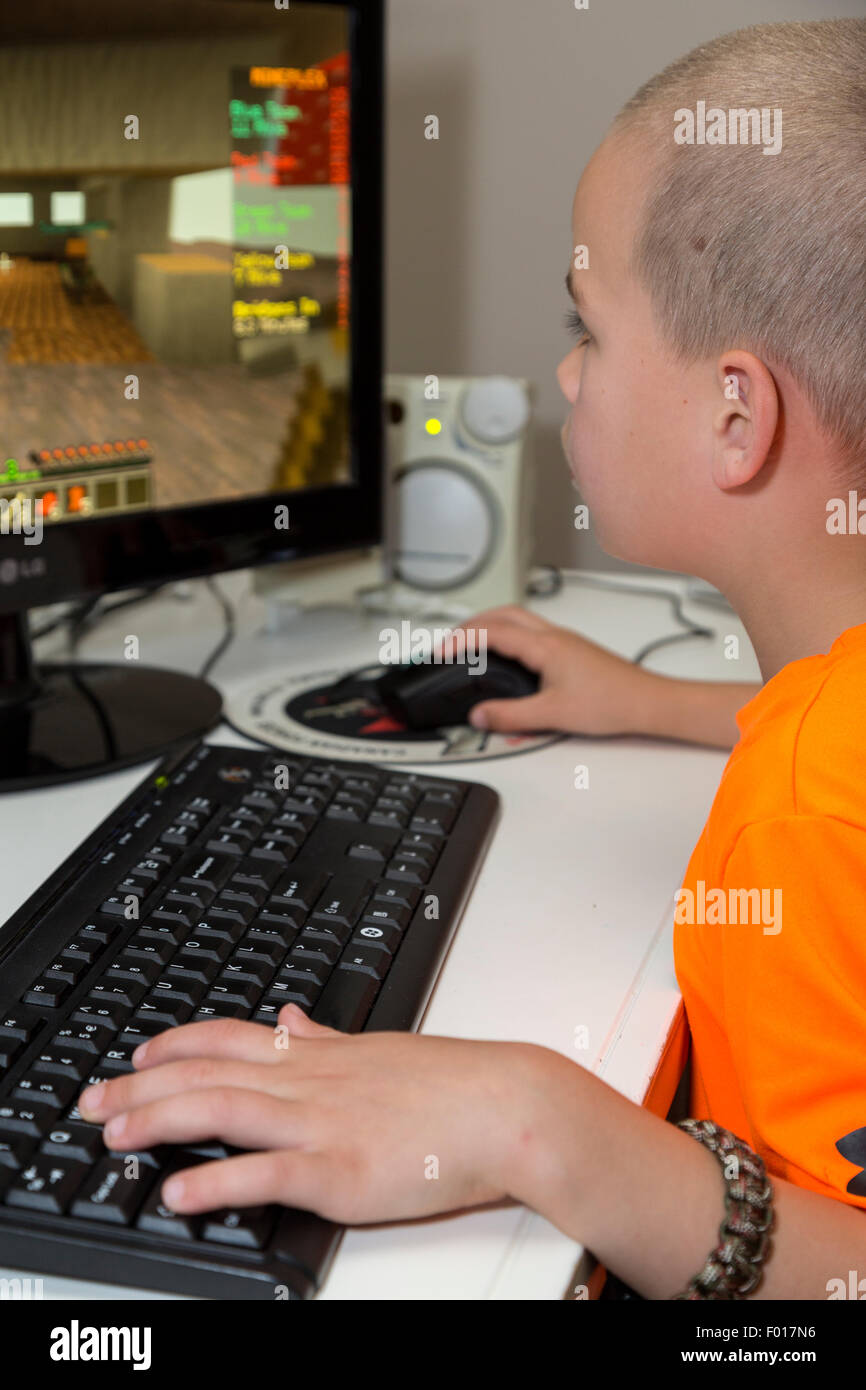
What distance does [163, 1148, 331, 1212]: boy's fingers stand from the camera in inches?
15.1

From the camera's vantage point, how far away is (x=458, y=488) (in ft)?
3.64

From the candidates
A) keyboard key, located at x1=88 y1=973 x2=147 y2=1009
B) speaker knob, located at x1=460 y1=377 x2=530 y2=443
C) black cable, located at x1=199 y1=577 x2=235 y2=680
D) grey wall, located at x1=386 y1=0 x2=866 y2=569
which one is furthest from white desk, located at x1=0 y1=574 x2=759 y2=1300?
grey wall, located at x1=386 y1=0 x2=866 y2=569

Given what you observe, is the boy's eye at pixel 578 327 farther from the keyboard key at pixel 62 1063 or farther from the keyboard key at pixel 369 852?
the keyboard key at pixel 62 1063

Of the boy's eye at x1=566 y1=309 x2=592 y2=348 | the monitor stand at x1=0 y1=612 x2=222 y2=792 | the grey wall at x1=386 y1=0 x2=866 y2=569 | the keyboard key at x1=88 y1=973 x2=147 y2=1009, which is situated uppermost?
the grey wall at x1=386 y1=0 x2=866 y2=569

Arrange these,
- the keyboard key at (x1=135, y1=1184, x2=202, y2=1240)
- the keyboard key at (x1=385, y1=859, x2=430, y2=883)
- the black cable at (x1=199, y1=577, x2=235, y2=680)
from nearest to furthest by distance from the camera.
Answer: the keyboard key at (x1=135, y1=1184, x2=202, y2=1240) < the keyboard key at (x1=385, y1=859, x2=430, y2=883) < the black cable at (x1=199, y1=577, x2=235, y2=680)

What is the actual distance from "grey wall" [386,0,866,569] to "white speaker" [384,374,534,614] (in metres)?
0.22

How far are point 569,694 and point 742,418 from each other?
293 mm

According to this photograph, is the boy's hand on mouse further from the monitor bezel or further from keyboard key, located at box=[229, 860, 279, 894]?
keyboard key, located at box=[229, 860, 279, 894]

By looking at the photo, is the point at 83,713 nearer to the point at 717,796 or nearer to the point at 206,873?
the point at 206,873

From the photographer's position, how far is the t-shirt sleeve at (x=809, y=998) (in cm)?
47

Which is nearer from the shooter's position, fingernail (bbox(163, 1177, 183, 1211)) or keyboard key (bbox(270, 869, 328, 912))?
fingernail (bbox(163, 1177, 183, 1211))

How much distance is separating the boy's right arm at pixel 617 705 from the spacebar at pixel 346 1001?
1.16 feet

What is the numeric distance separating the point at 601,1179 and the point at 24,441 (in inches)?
21.9

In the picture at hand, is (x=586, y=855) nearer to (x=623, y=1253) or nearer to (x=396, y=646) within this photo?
(x=623, y=1253)
